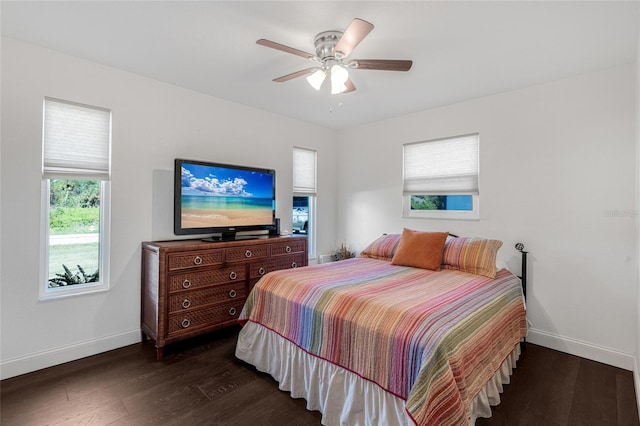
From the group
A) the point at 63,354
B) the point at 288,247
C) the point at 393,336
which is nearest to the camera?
the point at 393,336

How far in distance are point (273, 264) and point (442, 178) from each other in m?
2.26

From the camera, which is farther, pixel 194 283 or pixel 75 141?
pixel 194 283

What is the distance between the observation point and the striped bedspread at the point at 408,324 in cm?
142

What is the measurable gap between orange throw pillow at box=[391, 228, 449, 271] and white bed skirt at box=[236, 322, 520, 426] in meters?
0.95

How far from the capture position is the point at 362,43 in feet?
7.42

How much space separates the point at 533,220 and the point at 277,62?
2.86 meters

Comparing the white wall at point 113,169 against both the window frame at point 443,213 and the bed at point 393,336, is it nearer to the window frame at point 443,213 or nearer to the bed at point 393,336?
the bed at point 393,336

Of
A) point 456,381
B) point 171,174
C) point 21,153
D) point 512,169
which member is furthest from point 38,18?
point 512,169

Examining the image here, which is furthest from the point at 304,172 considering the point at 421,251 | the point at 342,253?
the point at 421,251

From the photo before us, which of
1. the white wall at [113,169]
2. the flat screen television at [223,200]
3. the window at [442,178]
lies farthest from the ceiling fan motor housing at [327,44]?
the window at [442,178]

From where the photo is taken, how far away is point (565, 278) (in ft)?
9.36

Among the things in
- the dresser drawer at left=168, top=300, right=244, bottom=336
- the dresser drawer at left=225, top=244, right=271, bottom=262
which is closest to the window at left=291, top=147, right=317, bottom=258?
the dresser drawer at left=225, top=244, right=271, bottom=262

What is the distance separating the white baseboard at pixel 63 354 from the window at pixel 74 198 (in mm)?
445

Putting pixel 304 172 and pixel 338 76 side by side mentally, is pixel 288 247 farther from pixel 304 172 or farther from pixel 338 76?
pixel 338 76
